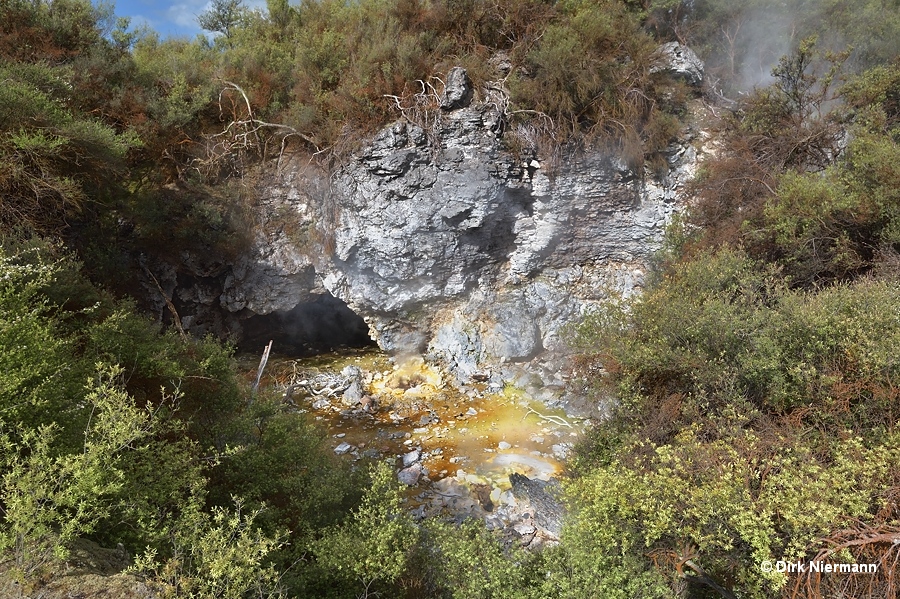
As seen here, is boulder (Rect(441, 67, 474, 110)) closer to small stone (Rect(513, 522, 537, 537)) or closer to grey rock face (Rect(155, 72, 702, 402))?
grey rock face (Rect(155, 72, 702, 402))

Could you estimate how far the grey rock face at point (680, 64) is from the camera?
12.5 metres

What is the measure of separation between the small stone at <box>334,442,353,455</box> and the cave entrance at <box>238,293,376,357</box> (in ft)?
18.7

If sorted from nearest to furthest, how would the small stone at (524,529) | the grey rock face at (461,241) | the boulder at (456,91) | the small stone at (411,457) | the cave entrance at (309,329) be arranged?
the small stone at (524,529)
the small stone at (411,457)
the boulder at (456,91)
the grey rock face at (461,241)
the cave entrance at (309,329)

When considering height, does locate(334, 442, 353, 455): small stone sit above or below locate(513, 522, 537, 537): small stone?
above

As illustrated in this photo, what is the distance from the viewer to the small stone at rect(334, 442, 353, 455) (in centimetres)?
1034

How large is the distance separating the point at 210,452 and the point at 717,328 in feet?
24.8

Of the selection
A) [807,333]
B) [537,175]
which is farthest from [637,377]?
[537,175]

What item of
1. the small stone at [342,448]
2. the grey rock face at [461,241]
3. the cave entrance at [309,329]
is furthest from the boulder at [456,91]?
the small stone at [342,448]

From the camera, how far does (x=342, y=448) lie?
1046 centimetres

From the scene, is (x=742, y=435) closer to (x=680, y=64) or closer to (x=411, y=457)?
(x=411, y=457)

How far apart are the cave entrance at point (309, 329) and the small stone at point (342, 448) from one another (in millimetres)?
5692

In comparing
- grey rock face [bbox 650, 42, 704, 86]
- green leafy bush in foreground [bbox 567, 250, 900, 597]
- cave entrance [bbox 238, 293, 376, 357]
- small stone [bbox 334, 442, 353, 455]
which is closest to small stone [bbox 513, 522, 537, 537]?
green leafy bush in foreground [bbox 567, 250, 900, 597]

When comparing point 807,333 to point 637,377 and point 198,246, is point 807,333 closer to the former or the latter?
point 637,377

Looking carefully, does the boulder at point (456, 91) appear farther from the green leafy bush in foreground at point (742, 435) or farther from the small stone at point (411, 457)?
the small stone at point (411, 457)
